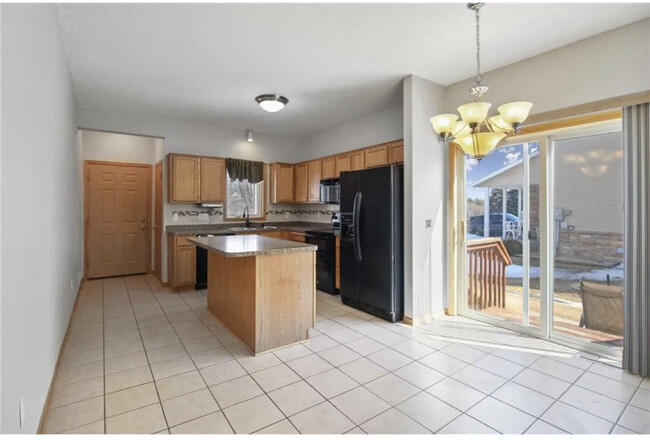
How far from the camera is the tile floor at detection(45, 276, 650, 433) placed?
1875 mm

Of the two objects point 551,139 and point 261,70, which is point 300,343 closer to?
point 261,70

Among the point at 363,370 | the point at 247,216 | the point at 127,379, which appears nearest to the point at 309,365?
the point at 363,370

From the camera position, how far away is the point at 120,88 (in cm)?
378

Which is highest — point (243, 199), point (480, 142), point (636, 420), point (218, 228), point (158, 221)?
point (480, 142)

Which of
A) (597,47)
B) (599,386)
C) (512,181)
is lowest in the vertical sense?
(599,386)

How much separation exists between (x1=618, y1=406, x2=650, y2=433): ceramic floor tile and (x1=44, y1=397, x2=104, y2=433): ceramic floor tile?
3.08m

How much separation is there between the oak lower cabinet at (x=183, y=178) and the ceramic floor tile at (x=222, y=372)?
10.2 ft

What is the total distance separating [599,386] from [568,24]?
106 inches

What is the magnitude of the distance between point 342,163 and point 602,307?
137 inches

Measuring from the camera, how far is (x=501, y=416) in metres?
1.95

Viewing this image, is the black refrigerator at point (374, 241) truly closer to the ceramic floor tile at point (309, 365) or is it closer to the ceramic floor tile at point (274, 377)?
the ceramic floor tile at point (309, 365)

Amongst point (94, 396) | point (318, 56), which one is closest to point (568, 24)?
point (318, 56)

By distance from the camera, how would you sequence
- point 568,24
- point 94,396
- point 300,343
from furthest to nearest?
point 300,343 < point 568,24 < point 94,396

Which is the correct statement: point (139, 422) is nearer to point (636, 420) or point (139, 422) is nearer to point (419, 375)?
point (419, 375)
